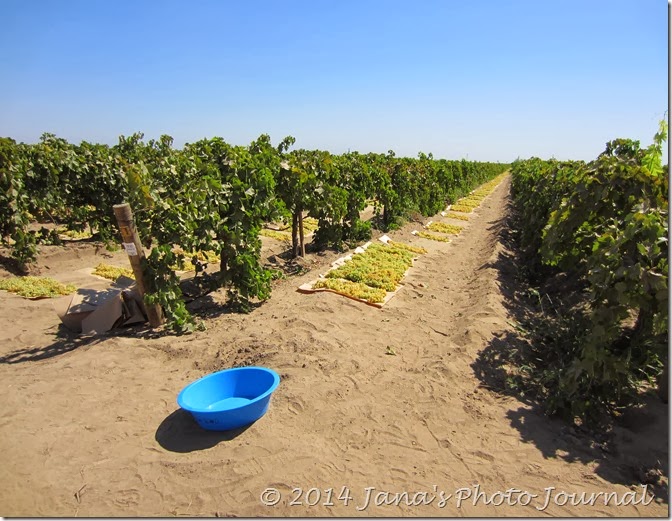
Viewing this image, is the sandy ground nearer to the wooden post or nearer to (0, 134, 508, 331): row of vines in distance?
the wooden post

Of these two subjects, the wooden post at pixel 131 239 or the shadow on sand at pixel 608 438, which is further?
the wooden post at pixel 131 239

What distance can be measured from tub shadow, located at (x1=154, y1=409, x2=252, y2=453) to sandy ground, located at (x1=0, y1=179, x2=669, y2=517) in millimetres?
16

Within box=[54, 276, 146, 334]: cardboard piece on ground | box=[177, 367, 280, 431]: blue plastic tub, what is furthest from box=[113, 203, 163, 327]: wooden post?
box=[177, 367, 280, 431]: blue plastic tub

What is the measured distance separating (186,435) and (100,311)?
3.71m

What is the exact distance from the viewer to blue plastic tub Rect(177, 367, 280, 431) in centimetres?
383

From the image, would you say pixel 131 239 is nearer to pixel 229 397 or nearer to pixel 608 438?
pixel 229 397

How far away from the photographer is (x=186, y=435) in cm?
398

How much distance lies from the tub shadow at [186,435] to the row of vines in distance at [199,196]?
2.27m

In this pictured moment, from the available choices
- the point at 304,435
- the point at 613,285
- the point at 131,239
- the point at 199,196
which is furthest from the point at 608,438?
the point at 131,239

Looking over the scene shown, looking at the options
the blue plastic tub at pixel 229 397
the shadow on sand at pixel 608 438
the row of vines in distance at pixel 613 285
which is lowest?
the shadow on sand at pixel 608 438

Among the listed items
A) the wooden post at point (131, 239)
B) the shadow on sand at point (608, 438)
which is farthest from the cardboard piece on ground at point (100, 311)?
the shadow on sand at point (608, 438)

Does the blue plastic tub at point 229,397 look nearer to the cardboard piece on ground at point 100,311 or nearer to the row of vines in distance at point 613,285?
the cardboard piece on ground at point 100,311

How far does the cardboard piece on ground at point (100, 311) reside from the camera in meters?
6.60

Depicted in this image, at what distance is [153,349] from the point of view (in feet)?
18.9
